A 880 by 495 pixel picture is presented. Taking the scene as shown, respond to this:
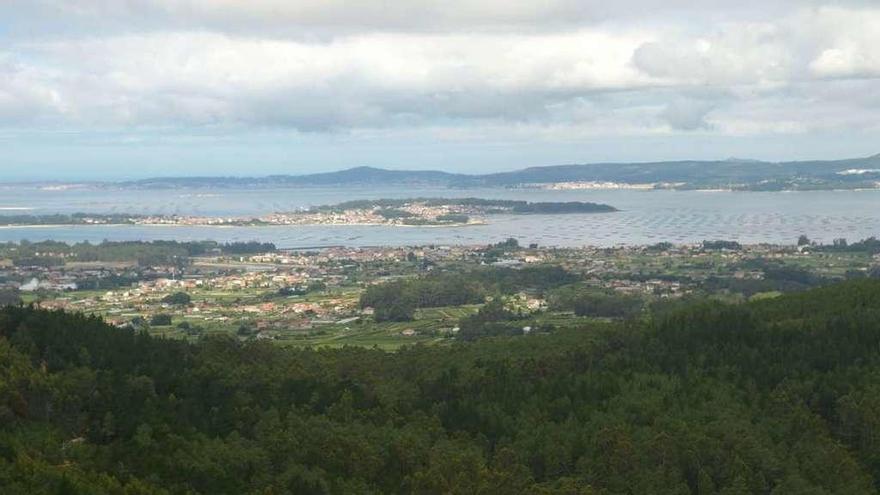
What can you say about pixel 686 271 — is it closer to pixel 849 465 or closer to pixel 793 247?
pixel 793 247

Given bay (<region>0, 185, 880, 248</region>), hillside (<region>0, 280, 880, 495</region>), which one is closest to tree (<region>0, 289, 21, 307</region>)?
hillside (<region>0, 280, 880, 495</region>)

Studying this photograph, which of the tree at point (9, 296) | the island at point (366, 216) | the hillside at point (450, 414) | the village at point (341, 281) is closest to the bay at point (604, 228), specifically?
the island at point (366, 216)

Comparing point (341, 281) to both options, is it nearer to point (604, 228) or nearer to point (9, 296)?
point (9, 296)

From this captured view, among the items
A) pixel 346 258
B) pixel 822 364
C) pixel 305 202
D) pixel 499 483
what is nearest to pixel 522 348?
pixel 822 364

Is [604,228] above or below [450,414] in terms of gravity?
below

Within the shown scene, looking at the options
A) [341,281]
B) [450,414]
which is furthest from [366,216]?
[450,414]

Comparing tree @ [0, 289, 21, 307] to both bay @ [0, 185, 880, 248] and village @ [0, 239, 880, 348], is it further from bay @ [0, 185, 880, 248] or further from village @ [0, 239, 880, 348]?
bay @ [0, 185, 880, 248]

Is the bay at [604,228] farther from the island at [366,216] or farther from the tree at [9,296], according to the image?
the tree at [9,296]
